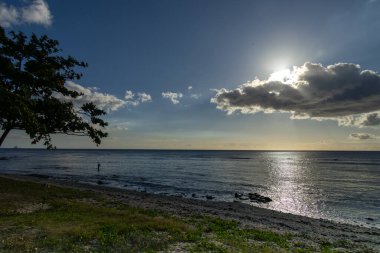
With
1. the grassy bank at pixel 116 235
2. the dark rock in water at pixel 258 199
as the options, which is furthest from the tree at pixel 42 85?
the dark rock in water at pixel 258 199

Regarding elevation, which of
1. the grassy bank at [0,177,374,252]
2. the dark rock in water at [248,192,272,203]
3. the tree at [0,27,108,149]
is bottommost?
the dark rock in water at [248,192,272,203]

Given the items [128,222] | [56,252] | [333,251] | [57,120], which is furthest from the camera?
[57,120]

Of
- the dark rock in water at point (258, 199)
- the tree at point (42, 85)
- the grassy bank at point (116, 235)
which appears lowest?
the dark rock in water at point (258, 199)

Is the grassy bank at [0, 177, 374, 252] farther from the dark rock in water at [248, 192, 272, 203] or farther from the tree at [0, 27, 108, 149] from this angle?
the dark rock in water at [248, 192, 272, 203]

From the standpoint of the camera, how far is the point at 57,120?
23.7 meters

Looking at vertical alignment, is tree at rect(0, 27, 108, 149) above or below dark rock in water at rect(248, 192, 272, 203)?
→ above

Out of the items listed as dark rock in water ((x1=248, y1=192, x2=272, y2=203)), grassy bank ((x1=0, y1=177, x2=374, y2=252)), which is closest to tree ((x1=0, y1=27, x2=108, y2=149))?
grassy bank ((x1=0, y1=177, x2=374, y2=252))

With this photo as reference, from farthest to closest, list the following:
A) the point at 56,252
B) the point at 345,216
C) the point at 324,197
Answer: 1. the point at 324,197
2. the point at 345,216
3. the point at 56,252

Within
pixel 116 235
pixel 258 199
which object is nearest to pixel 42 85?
pixel 116 235

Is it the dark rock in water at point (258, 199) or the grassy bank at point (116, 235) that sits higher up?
the grassy bank at point (116, 235)

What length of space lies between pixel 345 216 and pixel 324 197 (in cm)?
1224

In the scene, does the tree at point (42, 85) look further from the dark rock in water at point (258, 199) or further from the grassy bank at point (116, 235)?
the dark rock in water at point (258, 199)

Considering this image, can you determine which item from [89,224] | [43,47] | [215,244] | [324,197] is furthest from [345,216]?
[43,47]

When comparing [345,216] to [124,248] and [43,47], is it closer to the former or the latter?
[124,248]
